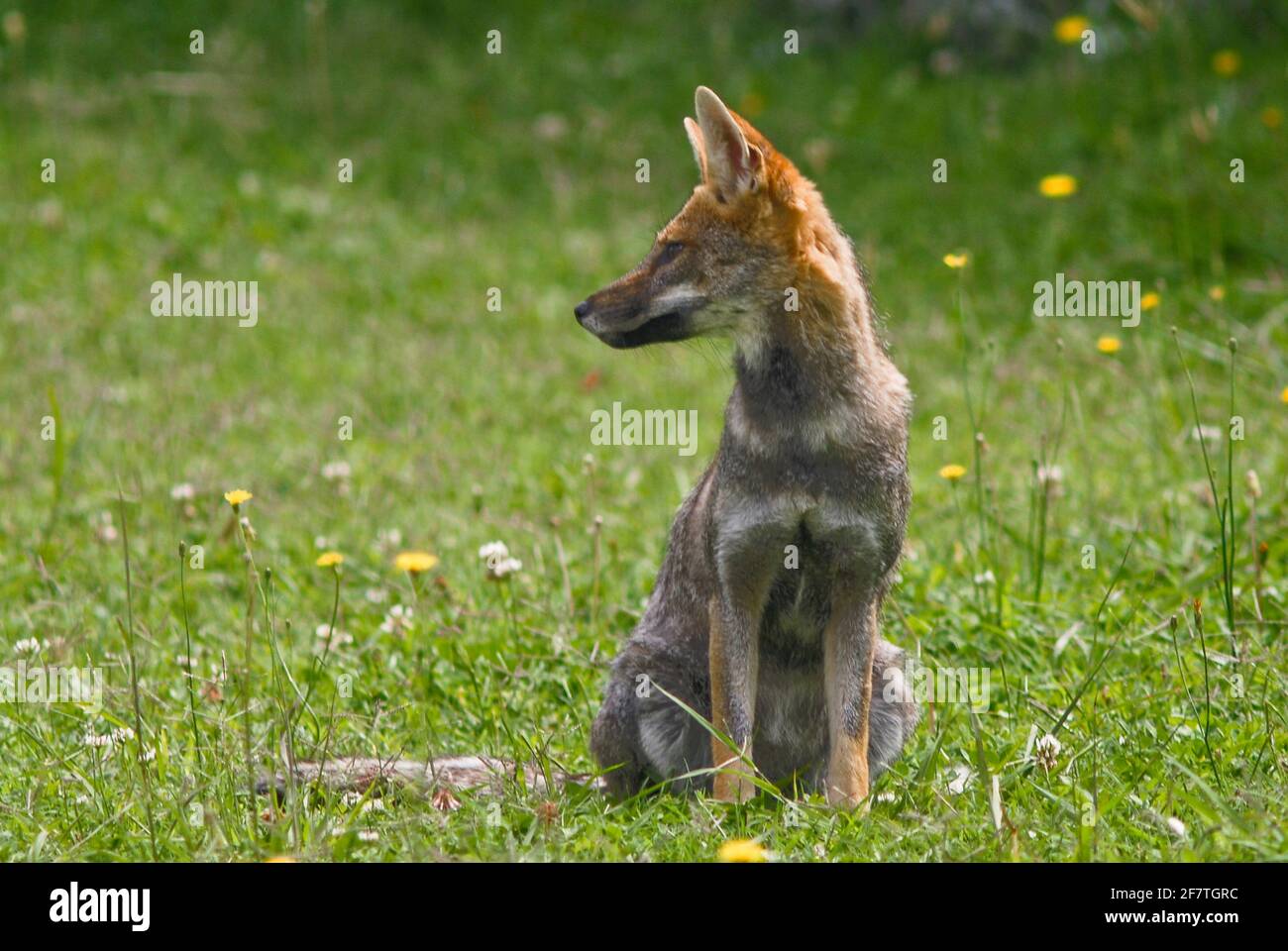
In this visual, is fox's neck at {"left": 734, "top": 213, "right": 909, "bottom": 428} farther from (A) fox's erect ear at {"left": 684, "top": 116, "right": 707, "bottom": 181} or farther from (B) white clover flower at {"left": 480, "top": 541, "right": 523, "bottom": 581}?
(B) white clover flower at {"left": 480, "top": 541, "right": 523, "bottom": 581}

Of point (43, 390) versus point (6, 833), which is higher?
point (43, 390)

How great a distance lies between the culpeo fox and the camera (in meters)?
4.07

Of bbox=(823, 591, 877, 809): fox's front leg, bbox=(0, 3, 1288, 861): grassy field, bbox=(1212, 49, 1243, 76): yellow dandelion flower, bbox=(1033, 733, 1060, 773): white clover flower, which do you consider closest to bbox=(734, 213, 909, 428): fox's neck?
bbox=(823, 591, 877, 809): fox's front leg

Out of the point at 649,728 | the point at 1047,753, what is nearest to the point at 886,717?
the point at 1047,753

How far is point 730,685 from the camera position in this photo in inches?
166

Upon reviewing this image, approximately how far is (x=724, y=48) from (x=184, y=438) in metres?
6.34

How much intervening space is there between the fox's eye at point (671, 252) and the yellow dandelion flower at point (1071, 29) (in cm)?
820

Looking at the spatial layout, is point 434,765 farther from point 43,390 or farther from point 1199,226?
point 1199,226

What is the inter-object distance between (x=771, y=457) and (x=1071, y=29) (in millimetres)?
8325

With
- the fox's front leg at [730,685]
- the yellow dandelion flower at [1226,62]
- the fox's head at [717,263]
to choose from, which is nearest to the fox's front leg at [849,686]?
the fox's front leg at [730,685]

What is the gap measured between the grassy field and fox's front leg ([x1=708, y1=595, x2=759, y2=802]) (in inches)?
5.9

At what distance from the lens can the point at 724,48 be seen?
12305 mm

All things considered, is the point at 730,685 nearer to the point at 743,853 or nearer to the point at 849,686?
the point at 849,686
